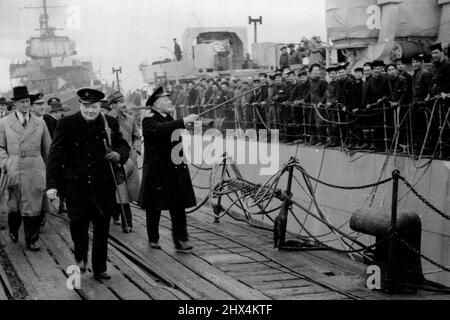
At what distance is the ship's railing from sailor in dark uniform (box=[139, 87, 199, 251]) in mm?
3339

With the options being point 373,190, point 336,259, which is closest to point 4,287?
point 336,259

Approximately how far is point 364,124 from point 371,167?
0.76 metres

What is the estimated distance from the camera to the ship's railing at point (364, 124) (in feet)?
28.4

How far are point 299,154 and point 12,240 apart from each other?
5764 millimetres

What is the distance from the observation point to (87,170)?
222 inches

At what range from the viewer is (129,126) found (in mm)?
8523

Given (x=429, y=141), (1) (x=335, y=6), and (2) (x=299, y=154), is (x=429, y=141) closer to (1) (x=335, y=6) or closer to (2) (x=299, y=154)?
(2) (x=299, y=154)

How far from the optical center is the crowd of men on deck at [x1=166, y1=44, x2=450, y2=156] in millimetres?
8695

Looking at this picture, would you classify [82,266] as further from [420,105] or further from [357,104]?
[357,104]

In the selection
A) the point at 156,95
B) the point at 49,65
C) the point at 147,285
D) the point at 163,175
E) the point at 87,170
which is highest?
the point at 49,65

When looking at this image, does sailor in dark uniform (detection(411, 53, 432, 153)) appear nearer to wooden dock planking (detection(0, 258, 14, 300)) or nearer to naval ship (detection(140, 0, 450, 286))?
naval ship (detection(140, 0, 450, 286))

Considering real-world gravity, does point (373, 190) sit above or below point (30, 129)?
below

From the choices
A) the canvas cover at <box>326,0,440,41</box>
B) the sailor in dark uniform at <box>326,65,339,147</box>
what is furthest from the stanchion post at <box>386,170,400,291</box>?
the canvas cover at <box>326,0,440,41</box>

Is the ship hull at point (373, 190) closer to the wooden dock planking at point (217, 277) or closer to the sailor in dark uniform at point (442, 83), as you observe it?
the sailor in dark uniform at point (442, 83)
